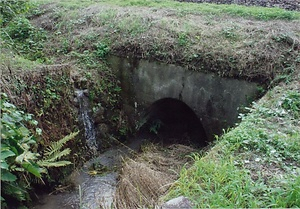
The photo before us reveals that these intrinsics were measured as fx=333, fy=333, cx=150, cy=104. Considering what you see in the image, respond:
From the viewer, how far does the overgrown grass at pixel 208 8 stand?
306 inches

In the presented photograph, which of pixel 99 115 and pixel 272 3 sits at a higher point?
pixel 272 3

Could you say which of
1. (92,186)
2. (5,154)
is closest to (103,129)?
(92,186)

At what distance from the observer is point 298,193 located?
2859 mm

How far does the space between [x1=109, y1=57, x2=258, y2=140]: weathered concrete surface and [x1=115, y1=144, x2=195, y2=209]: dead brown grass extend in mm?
874

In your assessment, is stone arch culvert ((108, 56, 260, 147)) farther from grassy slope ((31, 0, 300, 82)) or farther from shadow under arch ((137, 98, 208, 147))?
grassy slope ((31, 0, 300, 82))

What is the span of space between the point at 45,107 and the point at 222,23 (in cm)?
427

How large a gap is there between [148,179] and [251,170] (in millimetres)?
1344

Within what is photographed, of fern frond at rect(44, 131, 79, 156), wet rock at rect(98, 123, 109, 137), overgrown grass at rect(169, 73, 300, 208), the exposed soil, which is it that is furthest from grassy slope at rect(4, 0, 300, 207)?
fern frond at rect(44, 131, 79, 156)

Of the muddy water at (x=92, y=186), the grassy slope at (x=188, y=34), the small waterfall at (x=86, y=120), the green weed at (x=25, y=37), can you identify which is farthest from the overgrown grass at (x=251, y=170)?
the green weed at (x=25, y=37)

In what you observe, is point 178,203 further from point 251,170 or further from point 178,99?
point 178,99

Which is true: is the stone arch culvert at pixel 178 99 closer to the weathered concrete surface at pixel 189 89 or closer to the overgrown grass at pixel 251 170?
the weathered concrete surface at pixel 189 89

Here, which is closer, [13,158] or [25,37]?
[13,158]

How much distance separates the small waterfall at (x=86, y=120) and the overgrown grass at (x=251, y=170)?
320 cm

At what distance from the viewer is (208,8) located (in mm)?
8594
